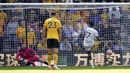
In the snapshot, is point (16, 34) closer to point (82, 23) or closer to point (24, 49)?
point (24, 49)

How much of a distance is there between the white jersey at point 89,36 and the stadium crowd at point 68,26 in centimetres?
24

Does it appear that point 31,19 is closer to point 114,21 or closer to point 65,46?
point 65,46

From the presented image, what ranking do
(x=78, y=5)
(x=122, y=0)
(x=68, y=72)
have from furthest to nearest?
(x=122, y=0)
(x=78, y=5)
(x=68, y=72)

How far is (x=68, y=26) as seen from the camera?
19547 mm

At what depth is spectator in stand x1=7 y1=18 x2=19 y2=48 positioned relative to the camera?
19141 millimetres

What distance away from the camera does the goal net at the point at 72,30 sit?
758 inches

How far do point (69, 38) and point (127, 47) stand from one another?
6.71ft

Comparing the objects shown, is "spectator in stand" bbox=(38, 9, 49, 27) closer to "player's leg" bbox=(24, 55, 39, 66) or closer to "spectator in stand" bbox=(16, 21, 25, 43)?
"spectator in stand" bbox=(16, 21, 25, 43)

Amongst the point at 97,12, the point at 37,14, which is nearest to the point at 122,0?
the point at 97,12

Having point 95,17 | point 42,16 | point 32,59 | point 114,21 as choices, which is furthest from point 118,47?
point 32,59

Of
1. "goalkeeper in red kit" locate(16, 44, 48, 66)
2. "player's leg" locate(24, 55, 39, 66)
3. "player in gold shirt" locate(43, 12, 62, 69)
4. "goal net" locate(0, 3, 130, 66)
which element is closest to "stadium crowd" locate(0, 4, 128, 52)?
"goal net" locate(0, 3, 130, 66)

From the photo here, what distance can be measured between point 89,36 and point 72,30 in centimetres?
64

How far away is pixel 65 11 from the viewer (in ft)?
63.9

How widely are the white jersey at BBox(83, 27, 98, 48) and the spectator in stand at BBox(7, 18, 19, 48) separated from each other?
7.75 ft
